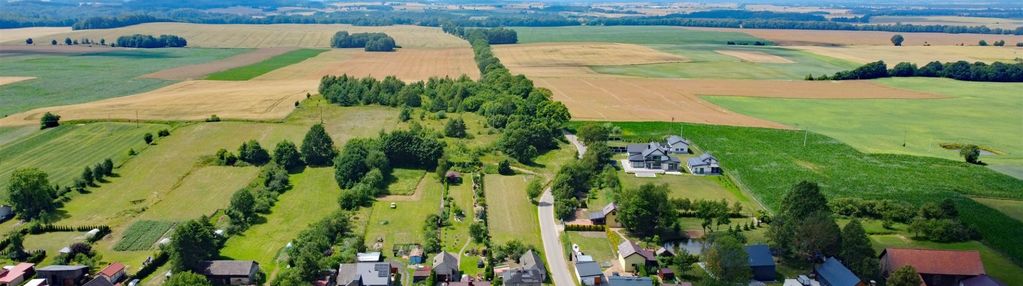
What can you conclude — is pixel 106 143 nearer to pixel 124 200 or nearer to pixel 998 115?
pixel 124 200

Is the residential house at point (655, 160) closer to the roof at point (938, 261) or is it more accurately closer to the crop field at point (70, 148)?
the roof at point (938, 261)

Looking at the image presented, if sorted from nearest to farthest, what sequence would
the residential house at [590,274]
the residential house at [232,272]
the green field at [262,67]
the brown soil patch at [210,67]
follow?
1. the residential house at [232,272]
2. the residential house at [590,274]
3. the brown soil patch at [210,67]
4. the green field at [262,67]

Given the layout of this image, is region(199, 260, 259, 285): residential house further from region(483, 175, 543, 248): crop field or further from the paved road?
the paved road

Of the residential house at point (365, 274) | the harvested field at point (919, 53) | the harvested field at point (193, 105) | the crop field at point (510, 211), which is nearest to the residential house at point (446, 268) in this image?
the residential house at point (365, 274)

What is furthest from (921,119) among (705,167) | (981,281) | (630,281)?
(630,281)

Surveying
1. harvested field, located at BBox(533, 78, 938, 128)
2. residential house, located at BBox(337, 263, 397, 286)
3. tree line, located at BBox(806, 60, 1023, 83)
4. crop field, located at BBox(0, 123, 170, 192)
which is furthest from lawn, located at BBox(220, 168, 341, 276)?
tree line, located at BBox(806, 60, 1023, 83)

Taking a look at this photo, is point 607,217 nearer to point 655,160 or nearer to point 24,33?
point 655,160

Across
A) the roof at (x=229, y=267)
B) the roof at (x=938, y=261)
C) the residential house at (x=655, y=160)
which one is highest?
the residential house at (x=655, y=160)
